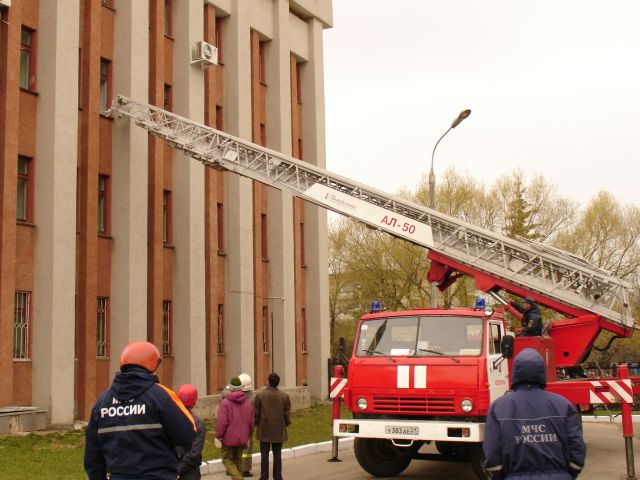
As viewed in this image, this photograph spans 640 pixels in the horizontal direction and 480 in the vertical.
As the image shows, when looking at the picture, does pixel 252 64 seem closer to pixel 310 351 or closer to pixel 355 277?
pixel 310 351

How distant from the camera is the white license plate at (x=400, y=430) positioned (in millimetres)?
11016

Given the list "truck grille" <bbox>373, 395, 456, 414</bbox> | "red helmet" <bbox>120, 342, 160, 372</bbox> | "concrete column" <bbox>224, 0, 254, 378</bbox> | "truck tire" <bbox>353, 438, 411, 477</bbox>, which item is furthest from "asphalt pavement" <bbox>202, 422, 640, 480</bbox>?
"red helmet" <bbox>120, 342, 160, 372</bbox>

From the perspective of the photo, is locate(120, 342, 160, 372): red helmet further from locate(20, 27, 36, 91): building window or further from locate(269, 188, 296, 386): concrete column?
locate(269, 188, 296, 386): concrete column

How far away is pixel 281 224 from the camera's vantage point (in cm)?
2605

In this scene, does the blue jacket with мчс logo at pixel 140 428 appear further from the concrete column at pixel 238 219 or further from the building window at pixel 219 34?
the building window at pixel 219 34

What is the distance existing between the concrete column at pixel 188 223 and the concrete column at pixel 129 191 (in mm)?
1592

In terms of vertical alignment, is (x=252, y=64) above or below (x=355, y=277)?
above

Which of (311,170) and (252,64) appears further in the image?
(252,64)

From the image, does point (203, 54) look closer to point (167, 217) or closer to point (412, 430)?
point (167, 217)

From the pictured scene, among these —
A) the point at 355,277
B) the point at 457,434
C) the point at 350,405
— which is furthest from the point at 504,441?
the point at 355,277

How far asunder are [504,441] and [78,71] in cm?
1607

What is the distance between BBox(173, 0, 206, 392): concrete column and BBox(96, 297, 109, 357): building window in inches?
96.0

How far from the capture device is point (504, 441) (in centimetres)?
543

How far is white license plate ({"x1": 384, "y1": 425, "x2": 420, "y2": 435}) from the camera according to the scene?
11016 millimetres
